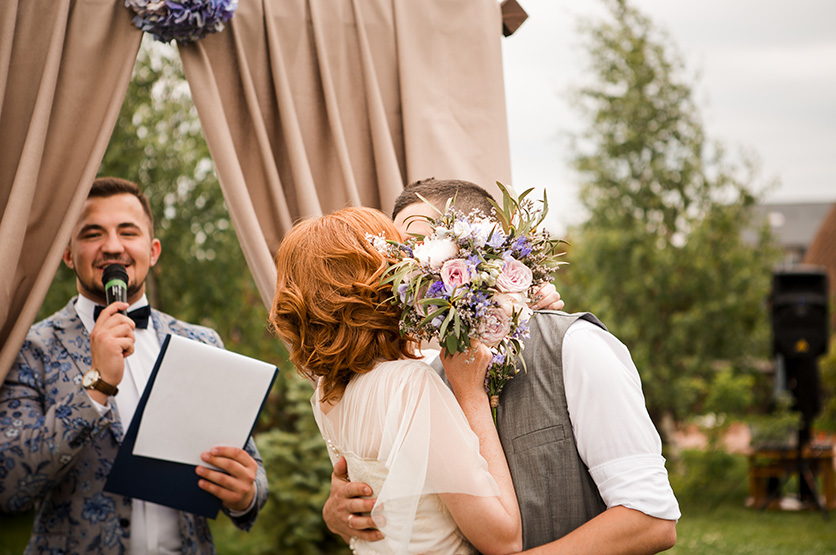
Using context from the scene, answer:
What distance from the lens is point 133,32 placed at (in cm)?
233

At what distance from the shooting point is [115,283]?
237cm

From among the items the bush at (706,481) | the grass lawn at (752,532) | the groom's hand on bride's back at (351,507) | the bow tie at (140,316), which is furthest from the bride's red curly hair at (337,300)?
the bush at (706,481)

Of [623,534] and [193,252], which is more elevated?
[193,252]

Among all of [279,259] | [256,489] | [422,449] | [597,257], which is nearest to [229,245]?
[256,489]

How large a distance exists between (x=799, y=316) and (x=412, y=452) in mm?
8135

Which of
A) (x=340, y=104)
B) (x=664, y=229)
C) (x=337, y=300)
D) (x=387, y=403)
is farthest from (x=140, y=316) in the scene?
(x=664, y=229)

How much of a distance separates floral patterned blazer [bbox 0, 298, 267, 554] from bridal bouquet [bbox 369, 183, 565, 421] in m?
1.20

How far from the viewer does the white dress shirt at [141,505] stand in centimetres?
243

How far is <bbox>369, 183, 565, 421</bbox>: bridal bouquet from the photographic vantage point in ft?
5.04

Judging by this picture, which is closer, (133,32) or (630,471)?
(630,471)

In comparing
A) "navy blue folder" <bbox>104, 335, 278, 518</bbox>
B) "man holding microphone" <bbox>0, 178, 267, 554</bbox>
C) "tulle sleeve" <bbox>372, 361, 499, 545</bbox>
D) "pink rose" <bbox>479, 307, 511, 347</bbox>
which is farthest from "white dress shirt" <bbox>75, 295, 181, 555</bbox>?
"pink rose" <bbox>479, 307, 511, 347</bbox>

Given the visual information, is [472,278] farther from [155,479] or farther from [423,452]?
[155,479]

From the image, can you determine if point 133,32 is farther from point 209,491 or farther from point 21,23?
point 209,491

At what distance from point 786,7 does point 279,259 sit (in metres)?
11.1
